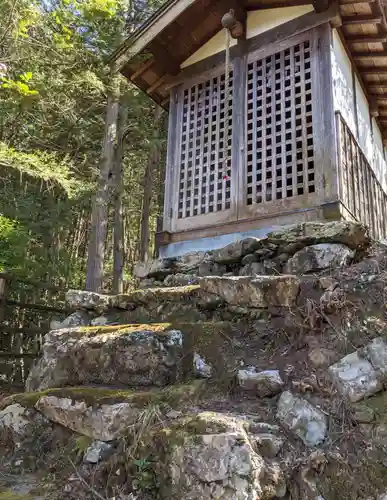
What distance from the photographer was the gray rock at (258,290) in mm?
3213

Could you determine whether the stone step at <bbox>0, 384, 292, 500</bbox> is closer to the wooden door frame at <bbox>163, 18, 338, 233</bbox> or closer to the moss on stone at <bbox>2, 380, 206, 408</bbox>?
the moss on stone at <bbox>2, 380, 206, 408</bbox>

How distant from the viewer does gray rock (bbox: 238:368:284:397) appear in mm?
2607

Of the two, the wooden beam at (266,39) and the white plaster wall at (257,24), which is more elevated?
the white plaster wall at (257,24)

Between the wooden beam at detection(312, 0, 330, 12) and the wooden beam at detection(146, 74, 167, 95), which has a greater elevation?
the wooden beam at detection(312, 0, 330, 12)

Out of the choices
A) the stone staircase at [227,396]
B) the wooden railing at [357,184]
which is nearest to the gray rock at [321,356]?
the stone staircase at [227,396]

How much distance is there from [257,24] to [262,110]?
1685mm

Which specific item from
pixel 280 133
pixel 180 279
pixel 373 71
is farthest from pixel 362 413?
pixel 373 71

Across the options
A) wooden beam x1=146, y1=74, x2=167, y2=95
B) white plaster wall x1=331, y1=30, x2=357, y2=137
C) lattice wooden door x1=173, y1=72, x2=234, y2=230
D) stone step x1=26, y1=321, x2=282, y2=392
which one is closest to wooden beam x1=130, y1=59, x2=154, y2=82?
wooden beam x1=146, y1=74, x2=167, y2=95

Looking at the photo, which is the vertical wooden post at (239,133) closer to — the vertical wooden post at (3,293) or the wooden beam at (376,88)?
the wooden beam at (376,88)

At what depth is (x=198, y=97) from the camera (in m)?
7.22

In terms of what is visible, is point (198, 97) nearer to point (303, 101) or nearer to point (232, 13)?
point (232, 13)

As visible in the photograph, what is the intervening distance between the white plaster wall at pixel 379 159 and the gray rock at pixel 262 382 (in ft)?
22.4

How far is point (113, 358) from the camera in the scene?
3.36 metres

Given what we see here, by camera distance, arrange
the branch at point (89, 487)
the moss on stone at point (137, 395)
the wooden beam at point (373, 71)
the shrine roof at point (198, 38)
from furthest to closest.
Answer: the wooden beam at point (373, 71) < the shrine roof at point (198, 38) < the moss on stone at point (137, 395) < the branch at point (89, 487)
